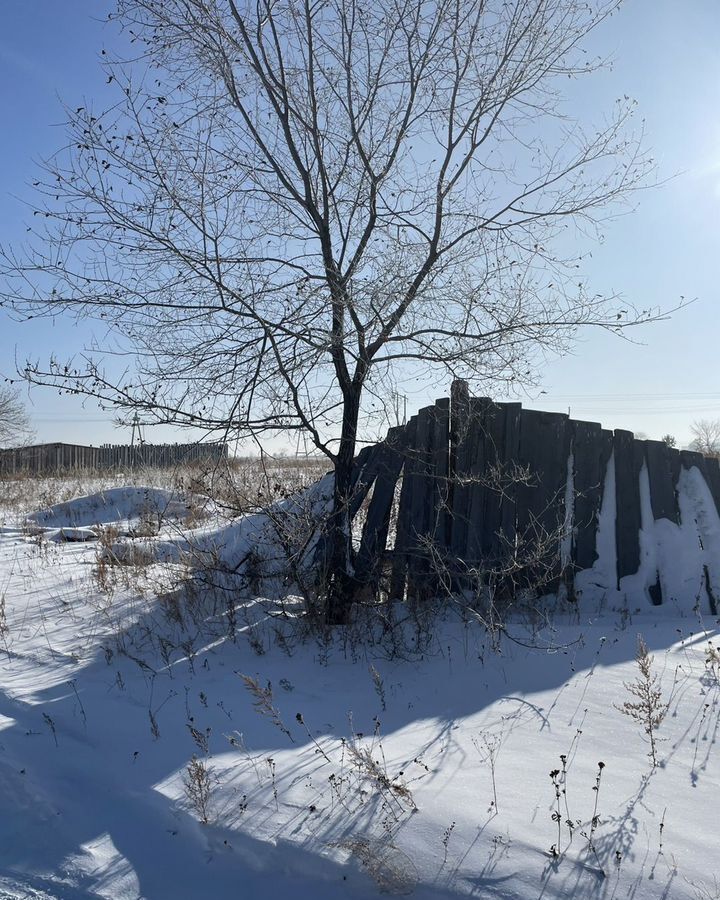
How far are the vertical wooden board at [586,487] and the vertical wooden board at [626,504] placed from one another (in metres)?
0.21

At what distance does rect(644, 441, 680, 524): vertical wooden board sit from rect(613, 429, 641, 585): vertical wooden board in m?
0.15

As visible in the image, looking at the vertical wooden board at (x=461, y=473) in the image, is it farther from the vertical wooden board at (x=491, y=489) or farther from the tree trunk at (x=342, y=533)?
the tree trunk at (x=342, y=533)

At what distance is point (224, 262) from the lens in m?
6.10

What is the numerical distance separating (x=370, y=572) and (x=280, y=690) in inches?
62.3

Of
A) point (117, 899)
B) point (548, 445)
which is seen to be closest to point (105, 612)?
point (117, 899)

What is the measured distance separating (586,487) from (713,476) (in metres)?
1.48

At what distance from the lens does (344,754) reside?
4.13 m

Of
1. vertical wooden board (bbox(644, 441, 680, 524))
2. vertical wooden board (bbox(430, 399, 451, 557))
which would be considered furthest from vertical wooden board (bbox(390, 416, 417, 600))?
vertical wooden board (bbox(644, 441, 680, 524))

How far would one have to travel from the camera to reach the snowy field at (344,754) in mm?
3137

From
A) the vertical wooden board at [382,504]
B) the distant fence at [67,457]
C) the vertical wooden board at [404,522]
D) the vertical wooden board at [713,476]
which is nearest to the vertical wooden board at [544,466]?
the vertical wooden board at [404,522]

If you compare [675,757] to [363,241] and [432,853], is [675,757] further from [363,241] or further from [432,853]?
[363,241]

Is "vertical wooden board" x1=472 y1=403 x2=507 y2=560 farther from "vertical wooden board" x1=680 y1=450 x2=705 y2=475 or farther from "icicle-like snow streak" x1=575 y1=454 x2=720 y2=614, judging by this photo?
"vertical wooden board" x1=680 y1=450 x2=705 y2=475

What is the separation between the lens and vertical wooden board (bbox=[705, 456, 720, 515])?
302 inches

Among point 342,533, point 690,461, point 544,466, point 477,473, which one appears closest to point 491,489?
point 477,473
